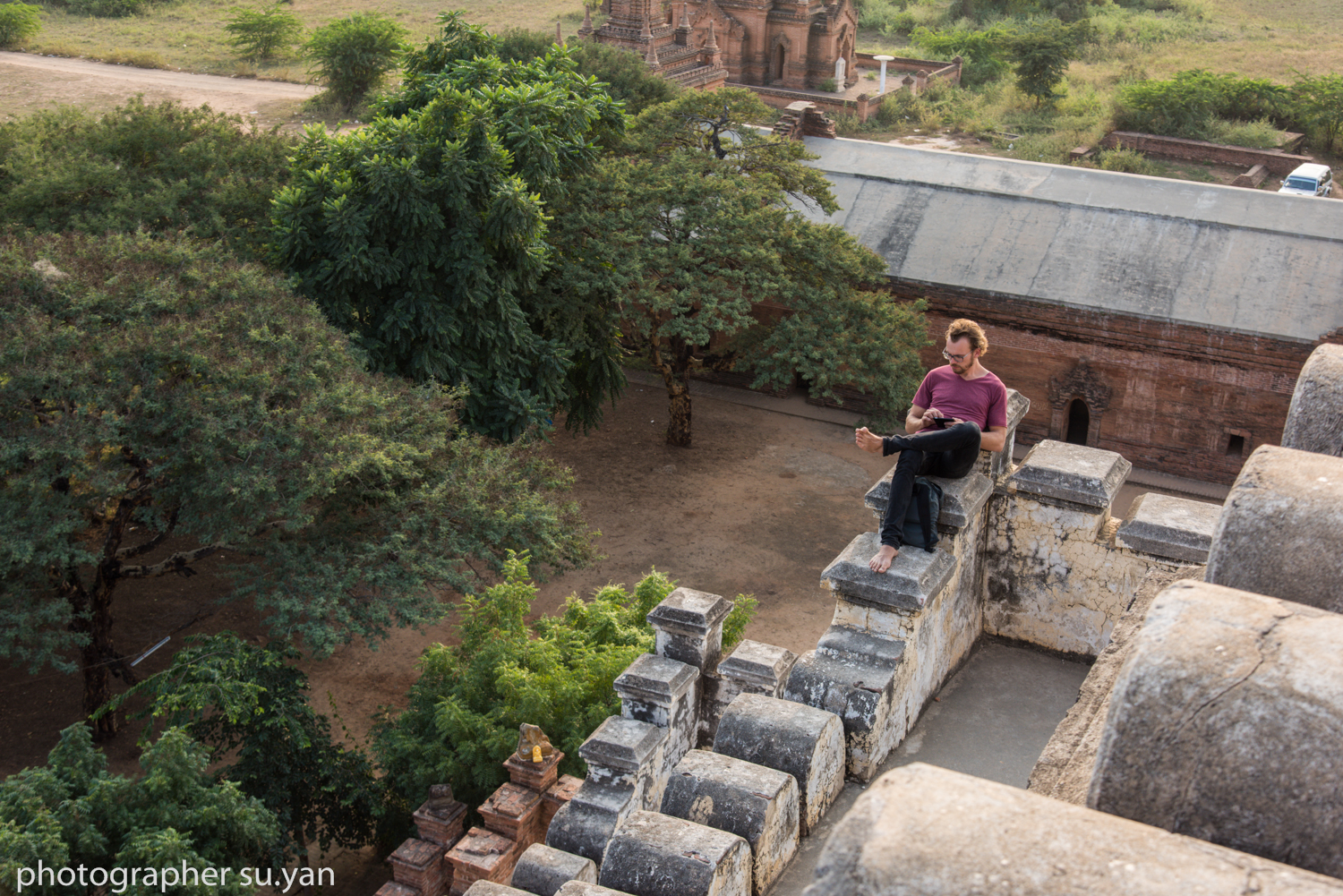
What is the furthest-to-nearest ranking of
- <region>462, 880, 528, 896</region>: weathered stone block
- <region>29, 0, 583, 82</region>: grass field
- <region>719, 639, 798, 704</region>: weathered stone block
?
1. <region>29, 0, 583, 82</region>: grass field
2. <region>719, 639, 798, 704</region>: weathered stone block
3. <region>462, 880, 528, 896</region>: weathered stone block

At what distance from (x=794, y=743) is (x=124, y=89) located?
4377 cm

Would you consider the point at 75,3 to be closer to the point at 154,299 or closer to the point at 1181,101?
the point at 1181,101

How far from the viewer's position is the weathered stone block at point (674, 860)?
4512 millimetres

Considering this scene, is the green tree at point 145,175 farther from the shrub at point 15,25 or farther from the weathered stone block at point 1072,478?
the shrub at point 15,25

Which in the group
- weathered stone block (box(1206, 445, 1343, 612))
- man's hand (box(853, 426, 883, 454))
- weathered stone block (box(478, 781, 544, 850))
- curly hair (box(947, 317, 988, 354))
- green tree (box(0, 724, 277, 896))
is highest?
weathered stone block (box(1206, 445, 1343, 612))

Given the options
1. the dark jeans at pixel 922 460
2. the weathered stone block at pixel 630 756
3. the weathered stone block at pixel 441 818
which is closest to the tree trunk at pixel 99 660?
the weathered stone block at pixel 441 818

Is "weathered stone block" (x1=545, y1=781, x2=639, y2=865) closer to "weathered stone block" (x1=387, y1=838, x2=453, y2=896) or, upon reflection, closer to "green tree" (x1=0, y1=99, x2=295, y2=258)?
"weathered stone block" (x1=387, y1=838, x2=453, y2=896)

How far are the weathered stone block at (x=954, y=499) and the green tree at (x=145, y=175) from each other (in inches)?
450

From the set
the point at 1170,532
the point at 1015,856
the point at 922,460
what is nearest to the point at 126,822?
the point at 922,460

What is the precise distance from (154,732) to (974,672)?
31.7ft

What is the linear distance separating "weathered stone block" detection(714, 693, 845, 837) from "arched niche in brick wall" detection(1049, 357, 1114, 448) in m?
15.2

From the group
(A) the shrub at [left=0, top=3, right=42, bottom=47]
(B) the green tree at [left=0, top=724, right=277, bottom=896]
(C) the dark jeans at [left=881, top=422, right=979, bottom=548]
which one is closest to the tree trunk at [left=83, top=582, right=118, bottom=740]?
(B) the green tree at [left=0, top=724, right=277, bottom=896]

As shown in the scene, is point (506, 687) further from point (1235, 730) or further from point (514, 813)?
point (1235, 730)

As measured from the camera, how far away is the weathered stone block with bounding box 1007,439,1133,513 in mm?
6906
